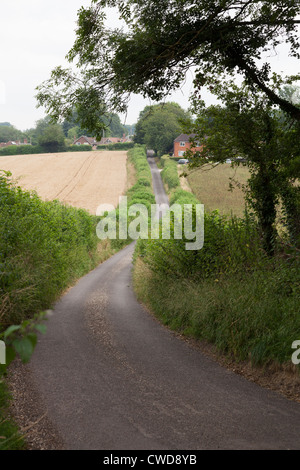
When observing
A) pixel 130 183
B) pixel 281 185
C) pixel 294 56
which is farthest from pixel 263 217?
pixel 130 183

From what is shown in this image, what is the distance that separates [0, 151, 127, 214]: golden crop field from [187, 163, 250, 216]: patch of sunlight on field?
417 inches

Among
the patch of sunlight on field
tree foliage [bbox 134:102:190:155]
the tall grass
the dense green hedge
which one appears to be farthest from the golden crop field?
the tall grass

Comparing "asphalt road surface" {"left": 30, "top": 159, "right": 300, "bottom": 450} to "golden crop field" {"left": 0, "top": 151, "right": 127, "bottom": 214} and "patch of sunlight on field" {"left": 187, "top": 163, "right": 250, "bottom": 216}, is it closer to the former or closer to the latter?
"patch of sunlight on field" {"left": 187, "top": 163, "right": 250, "bottom": 216}

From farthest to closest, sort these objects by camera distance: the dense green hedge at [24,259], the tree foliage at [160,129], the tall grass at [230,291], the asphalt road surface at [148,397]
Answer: the tree foliage at [160,129], the dense green hedge at [24,259], the tall grass at [230,291], the asphalt road surface at [148,397]

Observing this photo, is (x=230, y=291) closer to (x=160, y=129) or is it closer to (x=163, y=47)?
(x=163, y=47)

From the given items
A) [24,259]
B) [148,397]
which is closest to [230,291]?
[148,397]

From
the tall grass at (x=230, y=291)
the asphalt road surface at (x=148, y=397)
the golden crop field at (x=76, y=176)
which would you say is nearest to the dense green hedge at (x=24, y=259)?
the asphalt road surface at (x=148, y=397)

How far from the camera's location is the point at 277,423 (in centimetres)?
557

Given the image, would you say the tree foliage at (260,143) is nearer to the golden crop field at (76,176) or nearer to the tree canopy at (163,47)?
the tree canopy at (163,47)

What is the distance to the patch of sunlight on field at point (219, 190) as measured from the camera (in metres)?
37.8

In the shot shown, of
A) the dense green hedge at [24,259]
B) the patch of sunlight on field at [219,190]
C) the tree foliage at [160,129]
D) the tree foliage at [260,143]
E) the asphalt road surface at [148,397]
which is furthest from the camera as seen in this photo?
the tree foliage at [160,129]

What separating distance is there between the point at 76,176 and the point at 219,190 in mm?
26621

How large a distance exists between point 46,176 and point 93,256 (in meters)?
41.5

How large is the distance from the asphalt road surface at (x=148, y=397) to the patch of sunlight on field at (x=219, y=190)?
69.2 ft
